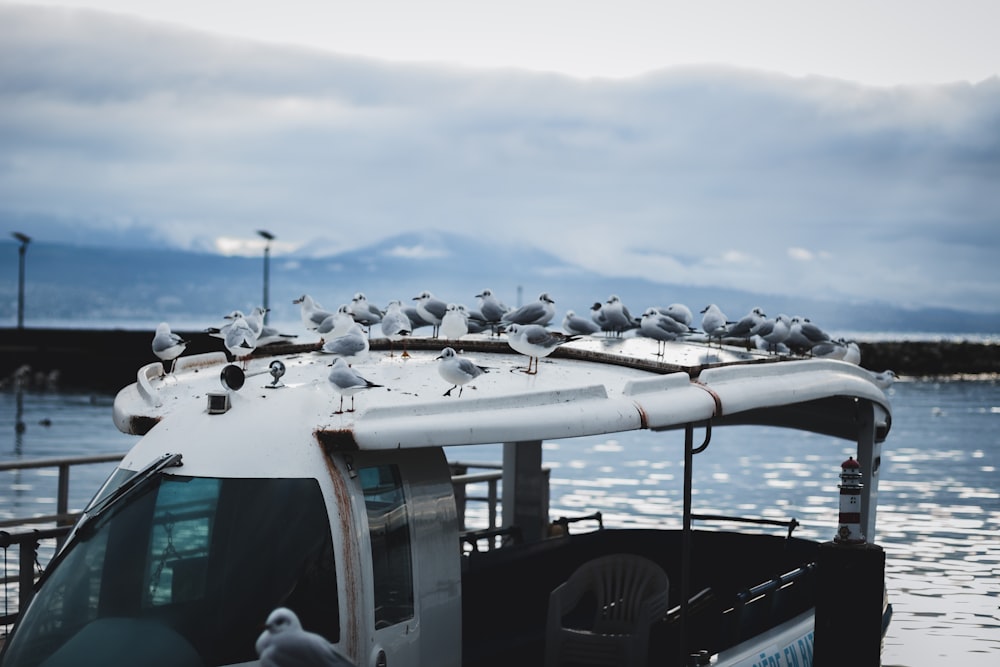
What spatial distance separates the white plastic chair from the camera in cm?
834

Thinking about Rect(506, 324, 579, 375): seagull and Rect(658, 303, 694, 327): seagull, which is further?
Rect(658, 303, 694, 327): seagull

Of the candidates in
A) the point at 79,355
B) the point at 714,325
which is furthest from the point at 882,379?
the point at 79,355

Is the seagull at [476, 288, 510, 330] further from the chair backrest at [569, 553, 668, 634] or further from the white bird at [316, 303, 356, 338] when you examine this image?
the chair backrest at [569, 553, 668, 634]

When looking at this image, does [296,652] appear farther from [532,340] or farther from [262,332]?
[262,332]

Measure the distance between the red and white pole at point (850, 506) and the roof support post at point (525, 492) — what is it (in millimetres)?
4102

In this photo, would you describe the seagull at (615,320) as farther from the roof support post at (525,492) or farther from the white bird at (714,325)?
the roof support post at (525,492)

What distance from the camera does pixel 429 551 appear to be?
6977 mm

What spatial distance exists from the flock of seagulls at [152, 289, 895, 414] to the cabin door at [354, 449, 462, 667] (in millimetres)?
435

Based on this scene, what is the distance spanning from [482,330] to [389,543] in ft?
14.6

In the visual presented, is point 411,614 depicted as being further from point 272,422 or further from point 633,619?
point 633,619

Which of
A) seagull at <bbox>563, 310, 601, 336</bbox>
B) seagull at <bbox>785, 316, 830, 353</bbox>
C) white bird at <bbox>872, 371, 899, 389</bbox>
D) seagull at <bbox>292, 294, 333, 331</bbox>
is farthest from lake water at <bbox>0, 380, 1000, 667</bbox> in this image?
seagull at <bbox>292, 294, 333, 331</bbox>

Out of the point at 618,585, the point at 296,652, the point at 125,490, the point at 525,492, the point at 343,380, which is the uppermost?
the point at 343,380

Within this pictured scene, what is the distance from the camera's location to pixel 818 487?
39.7m

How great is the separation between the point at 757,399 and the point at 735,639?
1708 millimetres
